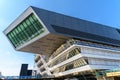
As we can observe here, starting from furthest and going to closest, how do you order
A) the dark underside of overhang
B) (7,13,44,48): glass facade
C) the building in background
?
the building in background < the dark underside of overhang < (7,13,44,48): glass facade

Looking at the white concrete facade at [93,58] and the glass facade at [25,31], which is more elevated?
the glass facade at [25,31]

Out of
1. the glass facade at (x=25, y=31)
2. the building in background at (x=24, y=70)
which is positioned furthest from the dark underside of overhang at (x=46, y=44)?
the building in background at (x=24, y=70)

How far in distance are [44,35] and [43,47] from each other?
386 inches

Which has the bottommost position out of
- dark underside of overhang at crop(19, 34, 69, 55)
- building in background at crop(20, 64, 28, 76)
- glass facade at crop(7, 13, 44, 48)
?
building in background at crop(20, 64, 28, 76)

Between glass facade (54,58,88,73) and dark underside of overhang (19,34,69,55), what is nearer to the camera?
glass facade (54,58,88,73)

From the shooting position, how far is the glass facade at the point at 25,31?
42.2 m

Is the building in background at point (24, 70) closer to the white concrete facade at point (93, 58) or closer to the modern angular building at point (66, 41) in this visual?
the modern angular building at point (66, 41)

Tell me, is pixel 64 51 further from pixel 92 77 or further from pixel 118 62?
pixel 118 62

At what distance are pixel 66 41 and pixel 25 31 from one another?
1145 centimetres

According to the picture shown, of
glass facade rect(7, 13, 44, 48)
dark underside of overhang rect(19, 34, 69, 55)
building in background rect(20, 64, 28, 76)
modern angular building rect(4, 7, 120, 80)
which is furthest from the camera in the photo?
building in background rect(20, 64, 28, 76)

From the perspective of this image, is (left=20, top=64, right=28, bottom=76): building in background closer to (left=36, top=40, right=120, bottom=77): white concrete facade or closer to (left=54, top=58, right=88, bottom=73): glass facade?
(left=54, top=58, right=88, bottom=73): glass facade

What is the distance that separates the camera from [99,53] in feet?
134

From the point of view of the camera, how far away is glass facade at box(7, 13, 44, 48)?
42.2m

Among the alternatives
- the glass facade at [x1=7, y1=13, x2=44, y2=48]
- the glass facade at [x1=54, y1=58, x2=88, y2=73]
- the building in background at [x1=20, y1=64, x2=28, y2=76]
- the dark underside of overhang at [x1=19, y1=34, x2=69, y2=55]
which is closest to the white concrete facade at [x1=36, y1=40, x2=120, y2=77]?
the glass facade at [x1=54, y1=58, x2=88, y2=73]
